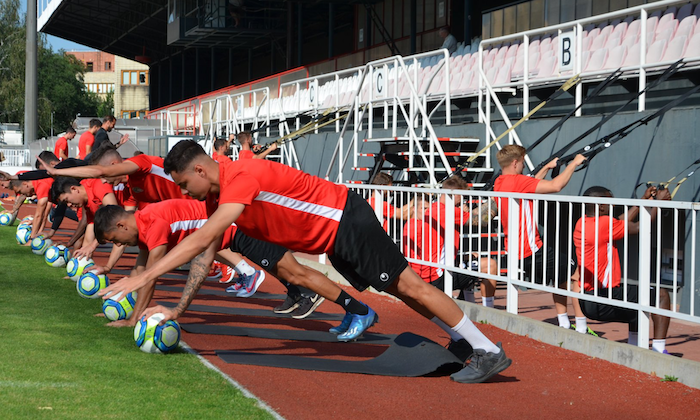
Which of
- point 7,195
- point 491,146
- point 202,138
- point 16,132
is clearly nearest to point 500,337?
point 491,146

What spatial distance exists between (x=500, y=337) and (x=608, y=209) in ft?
5.27

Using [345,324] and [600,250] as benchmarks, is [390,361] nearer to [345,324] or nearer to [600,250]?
[345,324]

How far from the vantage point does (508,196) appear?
8.71 metres

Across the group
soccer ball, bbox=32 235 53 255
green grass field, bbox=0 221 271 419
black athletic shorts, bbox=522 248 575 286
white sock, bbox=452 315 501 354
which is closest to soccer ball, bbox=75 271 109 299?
green grass field, bbox=0 221 271 419

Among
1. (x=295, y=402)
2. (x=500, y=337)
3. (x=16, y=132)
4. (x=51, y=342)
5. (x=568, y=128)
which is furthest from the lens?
(x=16, y=132)

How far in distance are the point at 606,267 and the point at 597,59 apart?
6.40m

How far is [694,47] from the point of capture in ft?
37.4

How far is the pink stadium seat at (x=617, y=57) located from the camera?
41.7ft

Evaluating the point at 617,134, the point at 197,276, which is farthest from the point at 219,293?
the point at 617,134

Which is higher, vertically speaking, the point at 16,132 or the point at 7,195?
the point at 16,132

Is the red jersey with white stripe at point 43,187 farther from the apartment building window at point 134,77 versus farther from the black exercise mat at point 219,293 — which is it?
the apartment building window at point 134,77

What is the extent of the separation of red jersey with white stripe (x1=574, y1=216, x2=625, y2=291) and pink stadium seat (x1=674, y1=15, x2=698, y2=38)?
5.25 meters

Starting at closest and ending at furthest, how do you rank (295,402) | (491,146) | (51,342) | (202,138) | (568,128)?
(295,402)
(51,342)
(568,128)
(491,146)
(202,138)

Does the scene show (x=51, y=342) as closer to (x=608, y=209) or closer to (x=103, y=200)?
(x=103, y=200)
